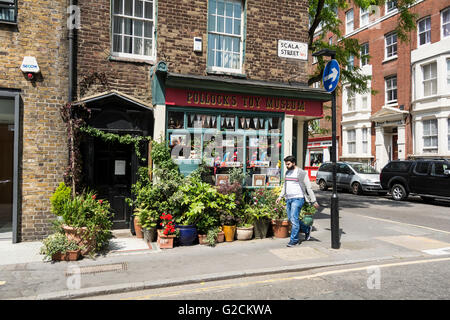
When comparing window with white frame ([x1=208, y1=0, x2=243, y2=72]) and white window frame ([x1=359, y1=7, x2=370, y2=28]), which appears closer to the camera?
window with white frame ([x1=208, y1=0, x2=243, y2=72])

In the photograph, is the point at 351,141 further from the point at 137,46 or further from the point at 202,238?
the point at 202,238

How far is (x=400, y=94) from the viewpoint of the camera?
23.4 m

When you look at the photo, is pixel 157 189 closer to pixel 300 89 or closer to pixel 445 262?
pixel 300 89

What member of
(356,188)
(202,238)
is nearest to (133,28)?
(202,238)

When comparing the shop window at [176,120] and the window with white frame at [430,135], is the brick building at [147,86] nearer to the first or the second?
the shop window at [176,120]

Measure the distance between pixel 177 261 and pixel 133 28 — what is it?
594 centimetres

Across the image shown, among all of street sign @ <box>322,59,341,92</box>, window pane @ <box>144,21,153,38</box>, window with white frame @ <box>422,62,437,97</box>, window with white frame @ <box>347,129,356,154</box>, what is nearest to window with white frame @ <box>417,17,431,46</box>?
window with white frame @ <box>422,62,437,97</box>

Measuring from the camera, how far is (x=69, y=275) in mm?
5523

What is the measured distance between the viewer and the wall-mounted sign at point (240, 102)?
8.59m

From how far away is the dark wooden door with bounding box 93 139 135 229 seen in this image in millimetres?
8336

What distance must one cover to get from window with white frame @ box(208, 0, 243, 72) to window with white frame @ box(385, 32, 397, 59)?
62.4ft

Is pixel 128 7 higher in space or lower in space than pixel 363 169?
higher

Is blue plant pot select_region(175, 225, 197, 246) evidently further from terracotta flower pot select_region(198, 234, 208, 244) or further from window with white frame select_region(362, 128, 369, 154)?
window with white frame select_region(362, 128, 369, 154)
